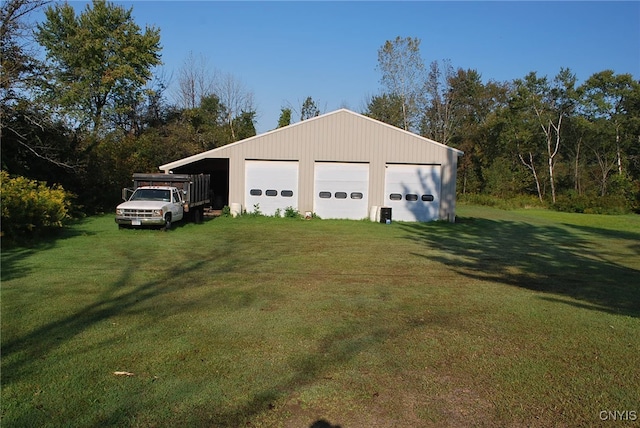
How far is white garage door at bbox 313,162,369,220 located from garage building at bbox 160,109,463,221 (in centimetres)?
4

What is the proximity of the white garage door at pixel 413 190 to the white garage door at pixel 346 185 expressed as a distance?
1177mm

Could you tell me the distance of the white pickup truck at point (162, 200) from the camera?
1703cm

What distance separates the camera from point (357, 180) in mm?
24734

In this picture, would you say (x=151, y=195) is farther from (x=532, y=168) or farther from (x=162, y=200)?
(x=532, y=168)

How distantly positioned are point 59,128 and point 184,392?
829 inches

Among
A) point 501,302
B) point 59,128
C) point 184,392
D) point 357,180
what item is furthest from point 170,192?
point 184,392

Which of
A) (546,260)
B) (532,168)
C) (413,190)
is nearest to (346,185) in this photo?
(413,190)

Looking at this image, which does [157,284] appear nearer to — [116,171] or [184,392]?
[184,392]

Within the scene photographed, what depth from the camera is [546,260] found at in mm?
12953

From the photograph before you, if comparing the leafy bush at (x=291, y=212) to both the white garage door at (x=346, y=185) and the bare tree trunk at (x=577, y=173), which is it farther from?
the bare tree trunk at (x=577, y=173)

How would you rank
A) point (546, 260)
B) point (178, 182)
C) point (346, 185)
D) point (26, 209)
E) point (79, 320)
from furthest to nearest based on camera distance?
point (346, 185) < point (178, 182) < point (26, 209) < point (546, 260) < point (79, 320)

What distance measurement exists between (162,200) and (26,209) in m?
5.00

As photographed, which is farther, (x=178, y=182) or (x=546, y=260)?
(x=178, y=182)

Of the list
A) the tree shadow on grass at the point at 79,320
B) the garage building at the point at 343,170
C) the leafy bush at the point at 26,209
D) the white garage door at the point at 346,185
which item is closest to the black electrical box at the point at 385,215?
the garage building at the point at 343,170
